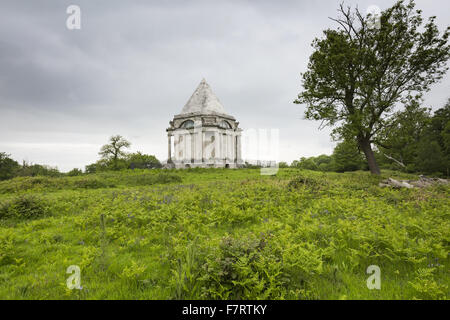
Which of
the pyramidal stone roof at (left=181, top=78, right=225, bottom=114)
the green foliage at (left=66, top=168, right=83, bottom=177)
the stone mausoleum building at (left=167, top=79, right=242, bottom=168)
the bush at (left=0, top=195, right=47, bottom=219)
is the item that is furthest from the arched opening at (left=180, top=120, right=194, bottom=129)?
the bush at (left=0, top=195, right=47, bottom=219)

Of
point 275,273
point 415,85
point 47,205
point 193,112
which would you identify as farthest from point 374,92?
point 193,112

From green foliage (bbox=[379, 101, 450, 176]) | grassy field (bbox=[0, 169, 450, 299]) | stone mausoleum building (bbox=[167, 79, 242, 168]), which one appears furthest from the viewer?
stone mausoleum building (bbox=[167, 79, 242, 168])

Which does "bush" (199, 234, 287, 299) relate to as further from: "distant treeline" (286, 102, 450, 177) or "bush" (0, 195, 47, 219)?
"distant treeline" (286, 102, 450, 177)

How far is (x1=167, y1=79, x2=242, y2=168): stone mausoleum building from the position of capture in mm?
42406

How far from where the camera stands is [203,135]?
139 feet

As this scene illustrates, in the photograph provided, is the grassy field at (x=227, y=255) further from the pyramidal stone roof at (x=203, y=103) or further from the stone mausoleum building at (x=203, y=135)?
the pyramidal stone roof at (x=203, y=103)

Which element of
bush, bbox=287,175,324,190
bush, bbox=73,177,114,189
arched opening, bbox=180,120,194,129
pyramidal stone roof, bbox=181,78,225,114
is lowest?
bush, bbox=73,177,114,189

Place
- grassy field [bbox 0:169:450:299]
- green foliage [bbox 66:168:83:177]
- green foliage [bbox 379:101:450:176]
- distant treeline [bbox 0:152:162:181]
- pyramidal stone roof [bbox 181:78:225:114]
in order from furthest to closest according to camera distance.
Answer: pyramidal stone roof [bbox 181:78:225:114]
distant treeline [bbox 0:152:162:181]
green foliage [bbox 66:168:83:177]
green foliage [bbox 379:101:450:176]
grassy field [bbox 0:169:450:299]

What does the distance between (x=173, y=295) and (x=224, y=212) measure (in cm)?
503

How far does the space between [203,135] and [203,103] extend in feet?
23.0

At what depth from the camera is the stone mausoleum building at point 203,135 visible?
139 feet

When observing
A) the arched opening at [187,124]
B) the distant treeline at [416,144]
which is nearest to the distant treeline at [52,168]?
the arched opening at [187,124]
